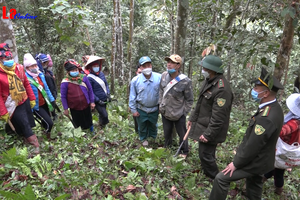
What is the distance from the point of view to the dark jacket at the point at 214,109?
3.72m

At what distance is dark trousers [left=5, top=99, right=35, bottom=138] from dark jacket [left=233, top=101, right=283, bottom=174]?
3.95 m

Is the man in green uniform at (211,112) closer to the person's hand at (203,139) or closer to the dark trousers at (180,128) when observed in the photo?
the person's hand at (203,139)

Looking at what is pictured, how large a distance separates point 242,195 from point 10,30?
6.10 metres

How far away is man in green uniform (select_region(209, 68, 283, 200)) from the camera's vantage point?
9.78 feet

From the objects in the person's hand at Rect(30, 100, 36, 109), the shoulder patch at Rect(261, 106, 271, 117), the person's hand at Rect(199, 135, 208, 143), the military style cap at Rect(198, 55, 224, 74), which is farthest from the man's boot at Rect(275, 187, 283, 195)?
the person's hand at Rect(30, 100, 36, 109)

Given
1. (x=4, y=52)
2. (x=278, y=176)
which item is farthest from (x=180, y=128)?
(x=4, y=52)

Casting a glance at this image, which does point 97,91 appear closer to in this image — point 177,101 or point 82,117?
point 82,117

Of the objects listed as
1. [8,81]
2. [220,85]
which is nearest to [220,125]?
[220,85]

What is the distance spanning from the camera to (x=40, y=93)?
533 centimetres

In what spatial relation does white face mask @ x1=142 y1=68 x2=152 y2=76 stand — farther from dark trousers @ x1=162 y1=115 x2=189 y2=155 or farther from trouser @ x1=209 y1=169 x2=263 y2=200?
trouser @ x1=209 y1=169 x2=263 y2=200

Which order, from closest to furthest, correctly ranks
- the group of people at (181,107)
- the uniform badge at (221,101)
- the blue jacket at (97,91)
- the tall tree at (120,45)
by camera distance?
1. the group of people at (181,107)
2. the uniform badge at (221,101)
3. the blue jacket at (97,91)
4. the tall tree at (120,45)

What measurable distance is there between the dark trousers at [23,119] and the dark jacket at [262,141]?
12.9 feet

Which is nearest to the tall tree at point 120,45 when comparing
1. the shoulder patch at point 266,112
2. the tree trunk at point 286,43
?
the tree trunk at point 286,43

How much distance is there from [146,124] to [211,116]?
7.07 ft
